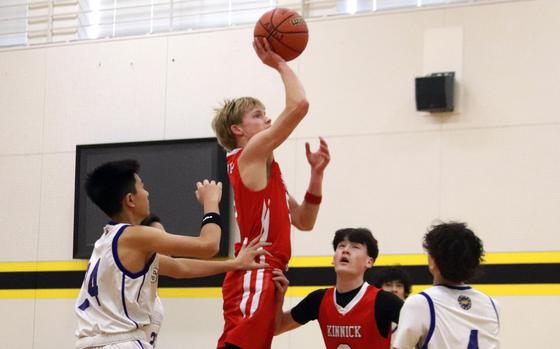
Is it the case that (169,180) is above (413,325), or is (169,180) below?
above

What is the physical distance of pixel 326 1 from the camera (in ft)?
32.3

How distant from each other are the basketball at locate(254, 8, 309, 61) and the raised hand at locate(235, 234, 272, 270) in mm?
1131

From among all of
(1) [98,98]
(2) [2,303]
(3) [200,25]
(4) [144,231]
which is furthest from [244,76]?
(4) [144,231]

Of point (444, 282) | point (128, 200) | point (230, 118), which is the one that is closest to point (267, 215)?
point (230, 118)

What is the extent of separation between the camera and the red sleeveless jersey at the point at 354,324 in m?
5.11

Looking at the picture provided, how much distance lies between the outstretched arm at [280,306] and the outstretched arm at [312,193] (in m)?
0.55

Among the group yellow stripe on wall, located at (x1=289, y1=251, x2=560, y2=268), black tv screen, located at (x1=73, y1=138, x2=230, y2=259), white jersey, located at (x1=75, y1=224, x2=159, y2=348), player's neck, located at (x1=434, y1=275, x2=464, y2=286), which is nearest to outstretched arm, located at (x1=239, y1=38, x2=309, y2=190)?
white jersey, located at (x1=75, y1=224, x2=159, y2=348)

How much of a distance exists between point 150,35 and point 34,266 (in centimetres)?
298

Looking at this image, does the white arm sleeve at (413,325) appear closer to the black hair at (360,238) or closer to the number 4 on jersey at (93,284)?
the black hair at (360,238)

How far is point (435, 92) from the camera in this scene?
343 inches

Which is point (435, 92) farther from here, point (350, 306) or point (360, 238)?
point (350, 306)

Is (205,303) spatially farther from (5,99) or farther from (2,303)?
(5,99)

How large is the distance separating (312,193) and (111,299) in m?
1.41

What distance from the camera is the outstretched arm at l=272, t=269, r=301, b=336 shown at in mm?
4973
